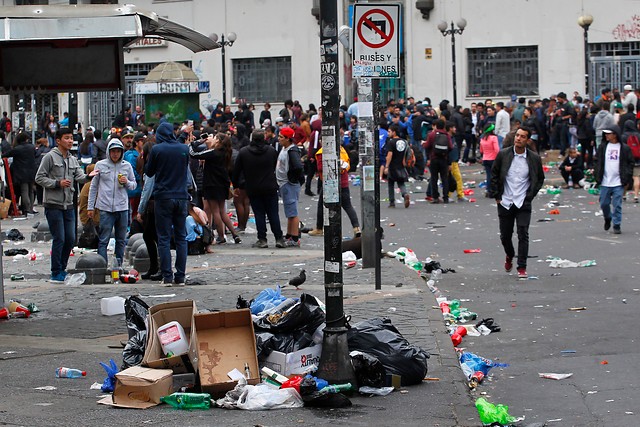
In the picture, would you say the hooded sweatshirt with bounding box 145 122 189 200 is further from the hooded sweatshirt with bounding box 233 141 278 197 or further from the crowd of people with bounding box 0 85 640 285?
the hooded sweatshirt with bounding box 233 141 278 197

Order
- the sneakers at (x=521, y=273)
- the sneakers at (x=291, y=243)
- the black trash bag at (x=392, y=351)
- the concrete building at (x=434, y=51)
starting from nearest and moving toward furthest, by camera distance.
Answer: the black trash bag at (x=392, y=351) → the sneakers at (x=521, y=273) → the sneakers at (x=291, y=243) → the concrete building at (x=434, y=51)

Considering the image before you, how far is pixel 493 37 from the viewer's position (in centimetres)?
4338

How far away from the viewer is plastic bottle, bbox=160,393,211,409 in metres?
7.75

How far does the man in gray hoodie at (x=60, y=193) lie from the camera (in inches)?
573

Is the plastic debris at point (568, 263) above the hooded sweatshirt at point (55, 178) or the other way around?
the other way around

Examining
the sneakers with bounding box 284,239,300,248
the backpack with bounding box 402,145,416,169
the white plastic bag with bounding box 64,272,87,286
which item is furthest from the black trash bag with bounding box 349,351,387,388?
the backpack with bounding box 402,145,416,169

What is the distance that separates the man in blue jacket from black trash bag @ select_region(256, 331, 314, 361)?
540 cm

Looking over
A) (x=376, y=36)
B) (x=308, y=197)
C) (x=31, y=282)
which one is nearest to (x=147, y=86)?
(x=308, y=197)

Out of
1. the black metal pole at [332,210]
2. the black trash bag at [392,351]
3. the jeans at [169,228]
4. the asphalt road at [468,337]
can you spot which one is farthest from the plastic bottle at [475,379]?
the jeans at [169,228]

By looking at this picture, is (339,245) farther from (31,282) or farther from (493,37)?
(493,37)

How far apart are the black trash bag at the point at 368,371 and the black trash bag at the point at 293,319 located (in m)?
0.53

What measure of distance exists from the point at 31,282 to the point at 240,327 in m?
7.47

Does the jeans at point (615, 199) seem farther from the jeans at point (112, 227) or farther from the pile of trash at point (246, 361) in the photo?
the pile of trash at point (246, 361)

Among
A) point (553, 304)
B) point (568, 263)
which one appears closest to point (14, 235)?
point (568, 263)
